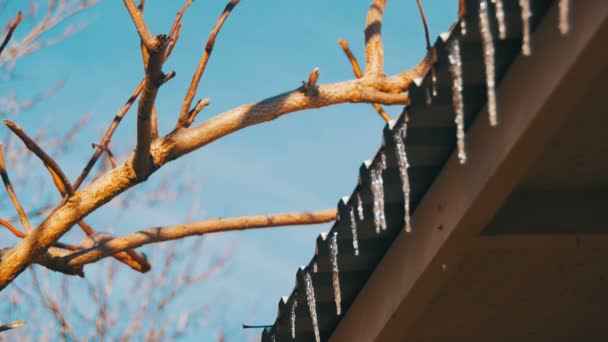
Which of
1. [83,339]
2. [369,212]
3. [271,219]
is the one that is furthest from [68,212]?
[83,339]

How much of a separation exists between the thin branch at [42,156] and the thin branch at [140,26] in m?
0.73

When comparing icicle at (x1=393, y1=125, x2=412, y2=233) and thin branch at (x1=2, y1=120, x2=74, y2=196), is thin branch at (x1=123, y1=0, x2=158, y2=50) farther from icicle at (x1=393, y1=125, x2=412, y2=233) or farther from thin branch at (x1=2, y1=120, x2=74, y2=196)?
icicle at (x1=393, y1=125, x2=412, y2=233)

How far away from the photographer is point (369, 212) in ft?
10.5

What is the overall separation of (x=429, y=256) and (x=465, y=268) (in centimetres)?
58

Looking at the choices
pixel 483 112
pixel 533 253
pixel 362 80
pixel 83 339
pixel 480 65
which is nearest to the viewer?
pixel 480 65

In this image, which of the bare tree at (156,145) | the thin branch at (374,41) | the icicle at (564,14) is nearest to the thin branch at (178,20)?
the bare tree at (156,145)

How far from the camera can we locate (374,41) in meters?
5.23

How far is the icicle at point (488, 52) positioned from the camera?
2.33 meters

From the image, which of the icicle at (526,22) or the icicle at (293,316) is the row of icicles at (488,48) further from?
the icicle at (293,316)

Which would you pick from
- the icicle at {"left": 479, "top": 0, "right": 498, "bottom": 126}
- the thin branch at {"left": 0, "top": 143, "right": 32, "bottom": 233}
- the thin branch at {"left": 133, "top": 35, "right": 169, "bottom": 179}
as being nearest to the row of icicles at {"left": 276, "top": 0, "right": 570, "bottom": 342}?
the icicle at {"left": 479, "top": 0, "right": 498, "bottom": 126}

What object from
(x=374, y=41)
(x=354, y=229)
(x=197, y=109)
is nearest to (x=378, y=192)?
(x=354, y=229)

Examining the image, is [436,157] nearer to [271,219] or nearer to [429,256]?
[429,256]

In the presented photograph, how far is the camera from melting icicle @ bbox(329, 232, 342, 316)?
336cm

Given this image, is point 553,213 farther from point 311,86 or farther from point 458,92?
point 311,86
